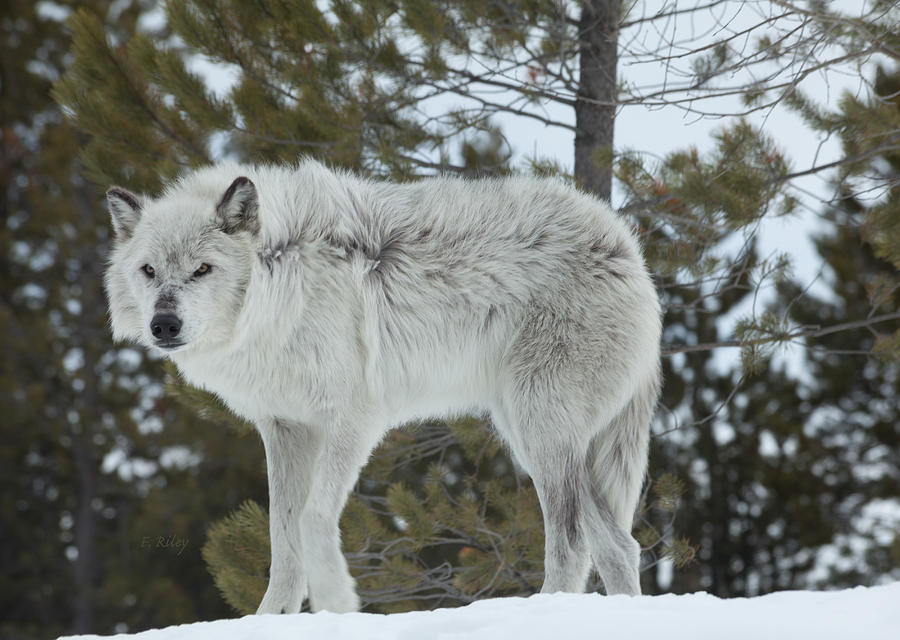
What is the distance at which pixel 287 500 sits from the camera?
15.3 ft

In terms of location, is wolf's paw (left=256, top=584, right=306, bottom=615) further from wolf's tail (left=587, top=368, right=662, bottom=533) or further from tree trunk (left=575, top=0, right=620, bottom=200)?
tree trunk (left=575, top=0, right=620, bottom=200)

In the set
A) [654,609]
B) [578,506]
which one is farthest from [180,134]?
[654,609]

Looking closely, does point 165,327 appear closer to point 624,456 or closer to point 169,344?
point 169,344

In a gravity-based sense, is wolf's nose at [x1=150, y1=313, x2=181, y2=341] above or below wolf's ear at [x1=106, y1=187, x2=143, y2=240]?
below

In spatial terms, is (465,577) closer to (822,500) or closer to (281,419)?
(281,419)

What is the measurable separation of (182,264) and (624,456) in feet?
8.00

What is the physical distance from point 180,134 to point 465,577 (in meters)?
4.02

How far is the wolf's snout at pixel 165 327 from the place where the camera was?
4164mm

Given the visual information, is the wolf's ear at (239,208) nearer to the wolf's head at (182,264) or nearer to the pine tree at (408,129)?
the wolf's head at (182,264)

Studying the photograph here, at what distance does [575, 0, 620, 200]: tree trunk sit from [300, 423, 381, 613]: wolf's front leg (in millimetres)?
3496

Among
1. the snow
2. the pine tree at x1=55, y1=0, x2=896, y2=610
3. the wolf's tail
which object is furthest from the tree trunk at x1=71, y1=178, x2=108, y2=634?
the snow

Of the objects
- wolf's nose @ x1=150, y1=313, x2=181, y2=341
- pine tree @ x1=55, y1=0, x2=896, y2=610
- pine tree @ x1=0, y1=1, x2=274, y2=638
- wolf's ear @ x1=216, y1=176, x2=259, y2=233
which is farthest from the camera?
pine tree @ x1=0, y1=1, x2=274, y2=638

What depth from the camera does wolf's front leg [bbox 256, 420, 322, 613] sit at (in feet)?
14.7

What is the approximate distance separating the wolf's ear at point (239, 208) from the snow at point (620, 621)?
6.21 feet
